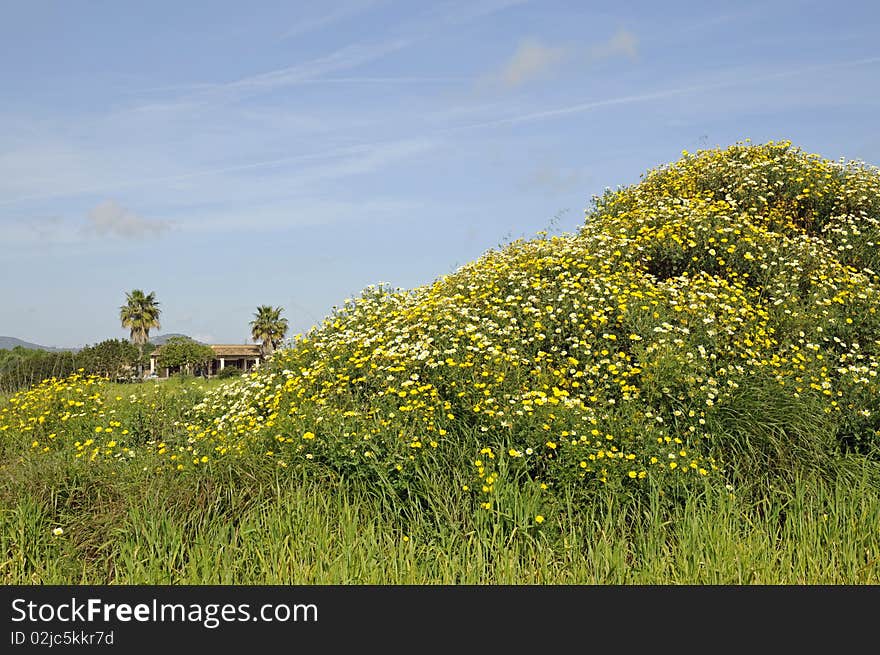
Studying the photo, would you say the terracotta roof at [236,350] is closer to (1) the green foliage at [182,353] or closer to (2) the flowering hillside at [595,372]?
(1) the green foliage at [182,353]

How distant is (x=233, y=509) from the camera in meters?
5.45

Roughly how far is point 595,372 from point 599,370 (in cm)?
22

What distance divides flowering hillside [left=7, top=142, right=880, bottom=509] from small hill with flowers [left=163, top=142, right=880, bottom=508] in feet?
0.07

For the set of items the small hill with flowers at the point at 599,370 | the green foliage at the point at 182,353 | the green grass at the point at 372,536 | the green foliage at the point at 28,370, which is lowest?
the green grass at the point at 372,536

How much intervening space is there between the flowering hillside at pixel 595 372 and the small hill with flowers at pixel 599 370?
0.07 feet

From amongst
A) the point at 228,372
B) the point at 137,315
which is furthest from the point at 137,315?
the point at 228,372

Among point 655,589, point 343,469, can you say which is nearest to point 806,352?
point 655,589

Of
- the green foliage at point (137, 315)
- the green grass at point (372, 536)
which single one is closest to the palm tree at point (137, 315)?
the green foliage at point (137, 315)

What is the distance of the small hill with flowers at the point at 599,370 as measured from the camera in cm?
584

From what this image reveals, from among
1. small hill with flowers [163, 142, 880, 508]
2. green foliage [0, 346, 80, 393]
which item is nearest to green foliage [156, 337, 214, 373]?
green foliage [0, 346, 80, 393]

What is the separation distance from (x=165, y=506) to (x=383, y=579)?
175 cm

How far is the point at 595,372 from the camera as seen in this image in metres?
6.73

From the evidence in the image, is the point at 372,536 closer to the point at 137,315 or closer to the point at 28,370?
the point at 28,370

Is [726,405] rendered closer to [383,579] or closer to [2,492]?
[383,579]
